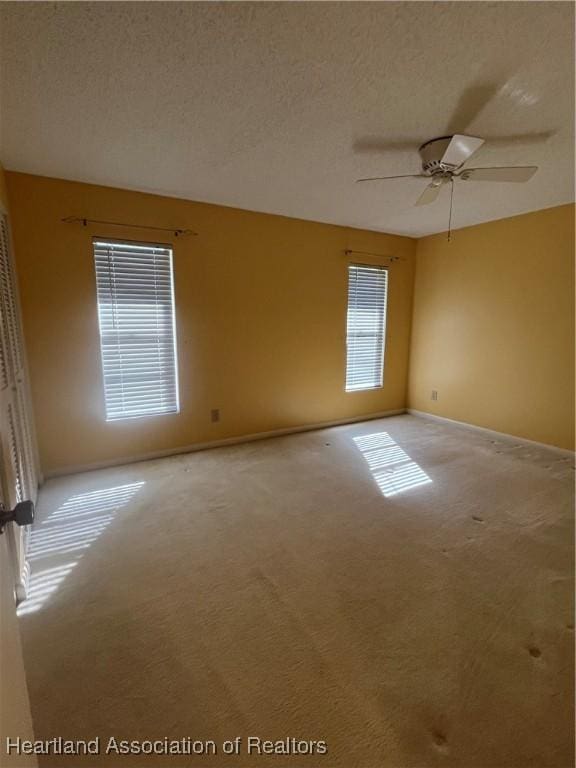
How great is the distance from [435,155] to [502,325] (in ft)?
7.83

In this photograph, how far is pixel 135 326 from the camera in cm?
322

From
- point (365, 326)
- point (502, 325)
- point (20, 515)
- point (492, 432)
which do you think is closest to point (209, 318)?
point (365, 326)

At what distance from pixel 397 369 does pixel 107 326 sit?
3675 millimetres

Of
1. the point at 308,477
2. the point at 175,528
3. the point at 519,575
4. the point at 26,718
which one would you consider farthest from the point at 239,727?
the point at 308,477

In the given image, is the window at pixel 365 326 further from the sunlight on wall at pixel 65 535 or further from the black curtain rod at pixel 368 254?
the sunlight on wall at pixel 65 535

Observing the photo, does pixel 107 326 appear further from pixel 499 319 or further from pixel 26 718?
pixel 499 319

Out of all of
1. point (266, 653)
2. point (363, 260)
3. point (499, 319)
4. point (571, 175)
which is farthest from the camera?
point (363, 260)

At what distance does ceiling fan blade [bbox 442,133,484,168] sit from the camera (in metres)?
1.87

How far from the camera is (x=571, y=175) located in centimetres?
270

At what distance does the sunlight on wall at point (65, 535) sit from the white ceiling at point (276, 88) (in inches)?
94.7

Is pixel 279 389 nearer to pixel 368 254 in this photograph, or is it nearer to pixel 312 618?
pixel 368 254

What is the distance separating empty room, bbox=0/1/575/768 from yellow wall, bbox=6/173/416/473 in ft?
0.08

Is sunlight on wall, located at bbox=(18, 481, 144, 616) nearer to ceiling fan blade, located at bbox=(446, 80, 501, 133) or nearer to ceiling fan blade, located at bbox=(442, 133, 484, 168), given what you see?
ceiling fan blade, located at bbox=(442, 133, 484, 168)

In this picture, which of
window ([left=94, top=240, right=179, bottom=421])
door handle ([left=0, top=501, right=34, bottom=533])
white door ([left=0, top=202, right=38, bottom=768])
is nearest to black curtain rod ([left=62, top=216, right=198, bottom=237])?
window ([left=94, top=240, right=179, bottom=421])
